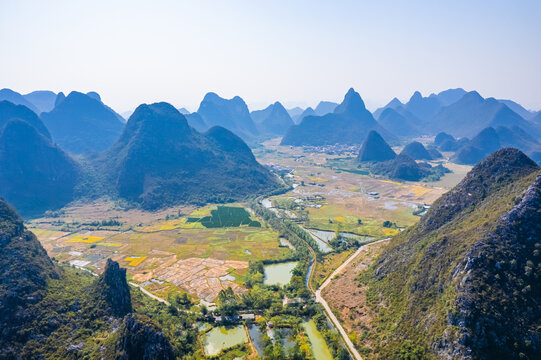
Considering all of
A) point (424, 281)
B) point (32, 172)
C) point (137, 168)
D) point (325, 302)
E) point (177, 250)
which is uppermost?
point (32, 172)

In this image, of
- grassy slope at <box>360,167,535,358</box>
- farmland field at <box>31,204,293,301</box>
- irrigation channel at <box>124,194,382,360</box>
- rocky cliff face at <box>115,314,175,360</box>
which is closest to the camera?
rocky cliff face at <box>115,314,175,360</box>

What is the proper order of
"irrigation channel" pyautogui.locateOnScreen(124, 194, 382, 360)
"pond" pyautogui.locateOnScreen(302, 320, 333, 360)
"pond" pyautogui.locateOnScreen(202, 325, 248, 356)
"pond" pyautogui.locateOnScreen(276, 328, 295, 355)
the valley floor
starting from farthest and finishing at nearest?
the valley floor < "pond" pyautogui.locateOnScreen(202, 325, 248, 356) < "irrigation channel" pyautogui.locateOnScreen(124, 194, 382, 360) < "pond" pyautogui.locateOnScreen(276, 328, 295, 355) < "pond" pyautogui.locateOnScreen(302, 320, 333, 360)

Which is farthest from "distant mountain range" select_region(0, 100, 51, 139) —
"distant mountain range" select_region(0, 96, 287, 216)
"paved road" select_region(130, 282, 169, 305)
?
"paved road" select_region(130, 282, 169, 305)

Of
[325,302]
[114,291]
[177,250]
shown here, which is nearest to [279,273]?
[325,302]

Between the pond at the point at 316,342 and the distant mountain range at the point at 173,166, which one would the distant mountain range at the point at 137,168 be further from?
the pond at the point at 316,342

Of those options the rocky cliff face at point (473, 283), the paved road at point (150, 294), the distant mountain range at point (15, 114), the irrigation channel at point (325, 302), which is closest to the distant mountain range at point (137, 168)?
the distant mountain range at point (15, 114)

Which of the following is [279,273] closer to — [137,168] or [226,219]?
[226,219]

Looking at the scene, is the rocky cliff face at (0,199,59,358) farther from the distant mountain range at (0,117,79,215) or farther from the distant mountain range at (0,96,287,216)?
the distant mountain range at (0,117,79,215)
